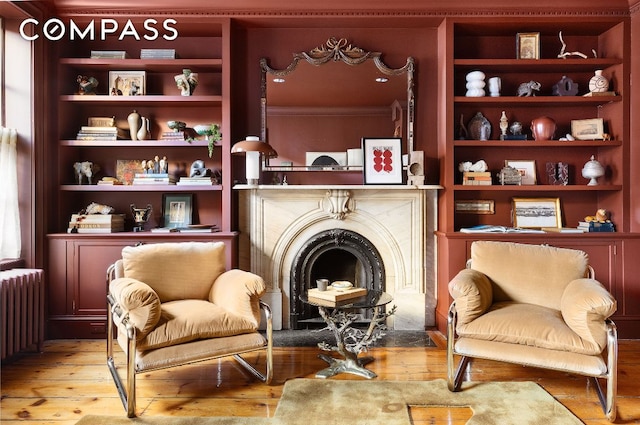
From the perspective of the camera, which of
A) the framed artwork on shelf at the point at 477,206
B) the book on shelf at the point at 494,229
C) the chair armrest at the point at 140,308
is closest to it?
the chair armrest at the point at 140,308

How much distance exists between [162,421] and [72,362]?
4.31 feet

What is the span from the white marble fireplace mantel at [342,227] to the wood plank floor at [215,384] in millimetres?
585

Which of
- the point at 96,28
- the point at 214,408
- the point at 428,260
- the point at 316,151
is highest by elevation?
the point at 96,28

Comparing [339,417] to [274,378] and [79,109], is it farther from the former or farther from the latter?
[79,109]

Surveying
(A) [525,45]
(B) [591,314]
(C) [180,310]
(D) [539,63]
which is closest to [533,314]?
(B) [591,314]

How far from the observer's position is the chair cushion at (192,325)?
2.57 metres

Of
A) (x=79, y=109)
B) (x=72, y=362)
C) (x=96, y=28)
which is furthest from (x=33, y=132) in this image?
(x=72, y=362)

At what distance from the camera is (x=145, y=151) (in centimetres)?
428

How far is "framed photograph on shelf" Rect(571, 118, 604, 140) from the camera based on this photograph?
407 cm

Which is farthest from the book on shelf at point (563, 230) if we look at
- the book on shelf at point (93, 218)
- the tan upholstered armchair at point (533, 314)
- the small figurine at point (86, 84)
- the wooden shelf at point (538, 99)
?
the small figurine at point (86, 84)

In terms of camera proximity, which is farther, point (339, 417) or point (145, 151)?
point (145, 151)

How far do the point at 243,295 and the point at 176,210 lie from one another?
1.66 m

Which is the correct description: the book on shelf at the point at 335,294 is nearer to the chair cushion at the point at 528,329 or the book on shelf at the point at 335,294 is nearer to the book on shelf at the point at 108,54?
the chair cushion at the point at 528,329

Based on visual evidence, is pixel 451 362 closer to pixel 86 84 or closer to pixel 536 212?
pixel 536 212
